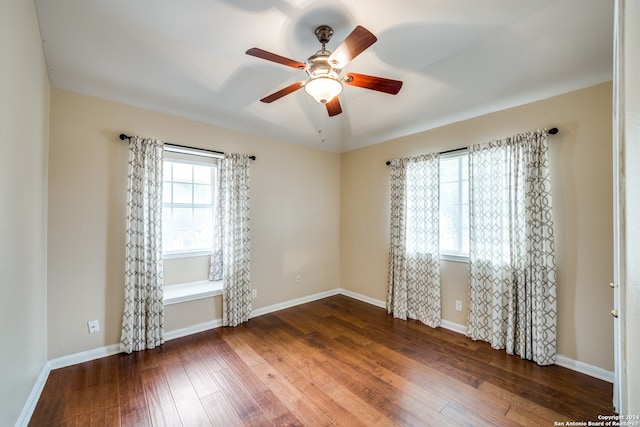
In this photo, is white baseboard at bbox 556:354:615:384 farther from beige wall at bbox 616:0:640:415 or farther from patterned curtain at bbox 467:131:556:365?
beige wall at bbox 616:0:640:415

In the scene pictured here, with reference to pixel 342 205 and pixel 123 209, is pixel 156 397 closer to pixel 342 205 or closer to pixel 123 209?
pixel 123 209

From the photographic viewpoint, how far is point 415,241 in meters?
3.42

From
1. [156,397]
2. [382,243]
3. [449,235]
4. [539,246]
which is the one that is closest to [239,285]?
[156,397]

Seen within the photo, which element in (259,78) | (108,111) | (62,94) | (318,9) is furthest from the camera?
(259,78)

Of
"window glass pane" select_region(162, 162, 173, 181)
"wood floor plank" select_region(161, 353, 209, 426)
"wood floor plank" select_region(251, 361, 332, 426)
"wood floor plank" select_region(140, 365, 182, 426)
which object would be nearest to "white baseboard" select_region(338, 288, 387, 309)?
"wood floor plank" select_region(251, 361, 332, 426)

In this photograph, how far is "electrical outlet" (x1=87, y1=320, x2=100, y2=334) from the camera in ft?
7.97

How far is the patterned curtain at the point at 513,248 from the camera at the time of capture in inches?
93.8

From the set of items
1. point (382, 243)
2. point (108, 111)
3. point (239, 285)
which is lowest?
point (239, 285)

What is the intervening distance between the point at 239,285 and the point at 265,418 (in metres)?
1.74

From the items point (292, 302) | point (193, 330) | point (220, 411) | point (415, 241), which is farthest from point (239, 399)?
point (415, 241)

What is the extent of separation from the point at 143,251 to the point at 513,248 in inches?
150

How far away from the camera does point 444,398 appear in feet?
6.41

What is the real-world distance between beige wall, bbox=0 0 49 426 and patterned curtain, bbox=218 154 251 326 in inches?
62.2

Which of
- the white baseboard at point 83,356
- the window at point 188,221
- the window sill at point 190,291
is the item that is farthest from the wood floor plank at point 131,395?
the window at point 188,221
